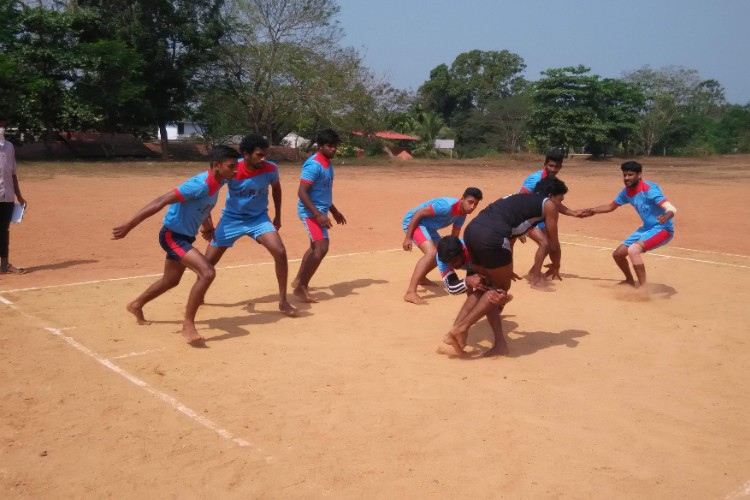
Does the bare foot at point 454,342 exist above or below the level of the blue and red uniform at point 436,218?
below

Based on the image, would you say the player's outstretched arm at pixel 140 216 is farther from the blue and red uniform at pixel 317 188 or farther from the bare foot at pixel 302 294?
the bare foot at pixel 302 294

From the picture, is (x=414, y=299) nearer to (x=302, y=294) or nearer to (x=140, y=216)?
(x=302, y=294)

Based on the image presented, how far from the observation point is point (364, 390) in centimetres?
525

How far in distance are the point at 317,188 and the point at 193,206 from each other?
78.5 inches

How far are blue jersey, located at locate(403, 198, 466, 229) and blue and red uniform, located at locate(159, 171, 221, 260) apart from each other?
2548mm

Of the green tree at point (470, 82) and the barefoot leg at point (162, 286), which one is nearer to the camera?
the barefoot leg at point (162, 286)

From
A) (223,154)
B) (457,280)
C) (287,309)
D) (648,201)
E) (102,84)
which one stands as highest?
(102,84)

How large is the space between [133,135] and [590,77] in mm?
26253

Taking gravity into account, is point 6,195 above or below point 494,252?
above

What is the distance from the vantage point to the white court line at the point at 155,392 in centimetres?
445

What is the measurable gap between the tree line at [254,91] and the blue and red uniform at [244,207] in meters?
21.7

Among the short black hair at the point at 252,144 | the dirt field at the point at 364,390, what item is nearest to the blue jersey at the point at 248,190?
the short black hair at the point at 252,144

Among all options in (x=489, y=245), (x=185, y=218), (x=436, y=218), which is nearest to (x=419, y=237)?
(x=436, y=218)

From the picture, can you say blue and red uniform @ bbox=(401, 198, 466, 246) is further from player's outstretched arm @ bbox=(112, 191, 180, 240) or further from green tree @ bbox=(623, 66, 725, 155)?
green tree @ bbox=(623, 66, 725, 155)
